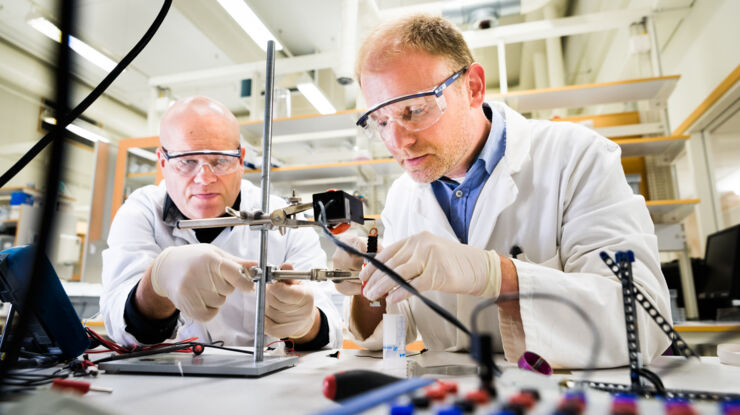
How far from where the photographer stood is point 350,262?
1.04m

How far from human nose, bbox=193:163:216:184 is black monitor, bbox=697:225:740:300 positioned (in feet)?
8.80

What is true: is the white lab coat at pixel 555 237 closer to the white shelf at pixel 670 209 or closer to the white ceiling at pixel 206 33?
the white shelf at pixel 670 209

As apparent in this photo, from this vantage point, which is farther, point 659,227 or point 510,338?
point 659,227

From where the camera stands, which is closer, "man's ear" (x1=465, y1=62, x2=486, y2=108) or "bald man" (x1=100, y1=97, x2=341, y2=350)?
"bald man" (x1=100, y1=97, x2=341, y2=350)

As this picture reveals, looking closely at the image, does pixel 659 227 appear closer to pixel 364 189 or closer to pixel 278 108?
pixel 364 189

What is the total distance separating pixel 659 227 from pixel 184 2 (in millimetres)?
4193

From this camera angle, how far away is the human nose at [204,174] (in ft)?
4.76

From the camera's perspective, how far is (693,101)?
3383 millimetres

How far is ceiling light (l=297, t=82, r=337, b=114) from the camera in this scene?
4227 mm

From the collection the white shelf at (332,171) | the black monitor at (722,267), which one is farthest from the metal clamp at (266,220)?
the black monitor at (722,267)

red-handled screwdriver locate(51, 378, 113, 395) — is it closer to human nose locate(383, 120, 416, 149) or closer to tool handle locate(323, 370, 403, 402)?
tool handle locate(323, 370, 403, 402)

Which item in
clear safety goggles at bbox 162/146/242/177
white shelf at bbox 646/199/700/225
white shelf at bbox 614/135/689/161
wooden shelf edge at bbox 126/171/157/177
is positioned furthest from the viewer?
wooden shelf edge at bbox 126/171/157/177

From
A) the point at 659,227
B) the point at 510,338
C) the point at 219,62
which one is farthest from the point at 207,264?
the point at 219,62

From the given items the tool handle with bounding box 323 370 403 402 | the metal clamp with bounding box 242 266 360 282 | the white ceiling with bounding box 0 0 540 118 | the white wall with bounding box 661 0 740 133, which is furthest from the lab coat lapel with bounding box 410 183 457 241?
the white wall with bounding box 661 0 740 133
